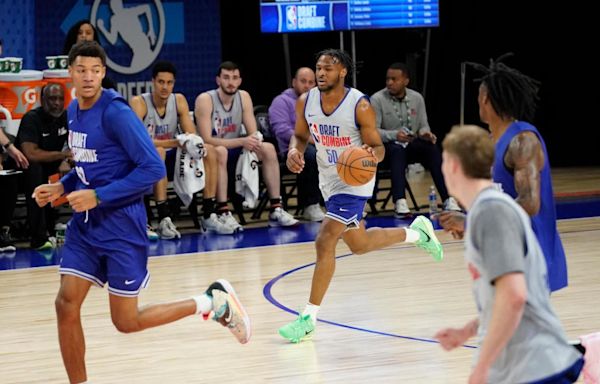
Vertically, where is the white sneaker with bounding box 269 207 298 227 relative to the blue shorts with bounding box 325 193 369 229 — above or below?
below

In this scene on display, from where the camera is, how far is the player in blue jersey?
4758 millimetres

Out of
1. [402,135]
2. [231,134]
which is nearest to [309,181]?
[231,134]

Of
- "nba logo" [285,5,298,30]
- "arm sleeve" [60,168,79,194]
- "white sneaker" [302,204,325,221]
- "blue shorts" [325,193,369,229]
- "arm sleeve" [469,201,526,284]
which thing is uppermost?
"nba logo" [285,5,298,30]

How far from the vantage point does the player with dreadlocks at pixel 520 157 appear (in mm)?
4207

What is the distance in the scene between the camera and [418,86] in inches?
571

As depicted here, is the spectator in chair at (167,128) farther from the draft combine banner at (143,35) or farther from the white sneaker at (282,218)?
the draft combine banner at (143,35)

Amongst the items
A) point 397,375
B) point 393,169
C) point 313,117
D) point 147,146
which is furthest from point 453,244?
point 147,146

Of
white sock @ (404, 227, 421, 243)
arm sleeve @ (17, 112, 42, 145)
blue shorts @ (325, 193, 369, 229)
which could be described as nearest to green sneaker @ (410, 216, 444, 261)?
white sock @ (404, 227, 421, 243)

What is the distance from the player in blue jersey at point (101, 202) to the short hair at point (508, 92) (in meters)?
1.51

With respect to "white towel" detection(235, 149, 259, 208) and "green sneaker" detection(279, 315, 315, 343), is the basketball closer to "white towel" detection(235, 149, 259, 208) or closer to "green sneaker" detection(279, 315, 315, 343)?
"green sneaker" detection(279, 315, 315, 343)

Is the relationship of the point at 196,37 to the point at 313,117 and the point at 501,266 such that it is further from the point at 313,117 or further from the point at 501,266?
the point at 501,266

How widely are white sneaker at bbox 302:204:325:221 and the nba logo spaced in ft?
7.46

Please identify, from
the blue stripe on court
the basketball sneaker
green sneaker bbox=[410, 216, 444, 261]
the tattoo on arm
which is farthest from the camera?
green sneaker bbox=[410, 216, 444, 261]

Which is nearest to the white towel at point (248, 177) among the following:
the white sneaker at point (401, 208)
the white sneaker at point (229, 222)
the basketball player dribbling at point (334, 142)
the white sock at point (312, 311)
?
the white sneaker at point (229, 222)
